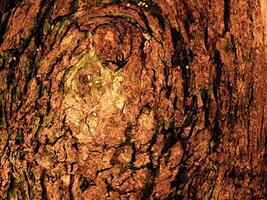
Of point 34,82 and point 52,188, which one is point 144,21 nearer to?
point 34,82

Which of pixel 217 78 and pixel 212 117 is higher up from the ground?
pixel 217 78

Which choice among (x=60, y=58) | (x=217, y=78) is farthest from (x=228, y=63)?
(x=60, y=58)

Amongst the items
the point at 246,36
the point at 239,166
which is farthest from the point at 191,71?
the point at 239,166

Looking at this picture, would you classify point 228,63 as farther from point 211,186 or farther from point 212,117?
point 211,186

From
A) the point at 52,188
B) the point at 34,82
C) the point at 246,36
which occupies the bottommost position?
the point at 52,188

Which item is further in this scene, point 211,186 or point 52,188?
point 211,186

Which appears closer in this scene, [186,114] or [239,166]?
[186,114]
